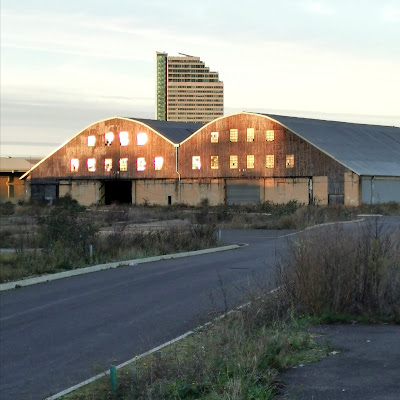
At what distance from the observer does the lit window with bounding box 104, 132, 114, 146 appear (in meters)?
79.6

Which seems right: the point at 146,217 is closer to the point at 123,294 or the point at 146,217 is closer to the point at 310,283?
the point at 123,294

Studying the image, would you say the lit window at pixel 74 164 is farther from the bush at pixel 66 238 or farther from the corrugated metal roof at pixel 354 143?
the bush at pixel 66 238

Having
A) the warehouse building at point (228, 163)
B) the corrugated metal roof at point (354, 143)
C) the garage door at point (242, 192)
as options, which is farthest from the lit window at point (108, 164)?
the corrugated metal roof at point (354, 143)

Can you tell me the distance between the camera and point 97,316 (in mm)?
14984

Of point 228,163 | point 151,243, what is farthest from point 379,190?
point 151,243

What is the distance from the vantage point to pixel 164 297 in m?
17.2

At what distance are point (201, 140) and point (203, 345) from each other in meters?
64.2

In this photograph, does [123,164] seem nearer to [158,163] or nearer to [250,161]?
[158,163]

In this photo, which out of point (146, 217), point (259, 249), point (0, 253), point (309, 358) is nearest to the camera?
point (309, 358)

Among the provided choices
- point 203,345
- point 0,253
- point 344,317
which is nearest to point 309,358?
point 203,345

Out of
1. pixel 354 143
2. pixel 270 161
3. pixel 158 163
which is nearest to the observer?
pixel 270 161

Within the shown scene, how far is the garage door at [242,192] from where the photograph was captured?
7112 centimetres

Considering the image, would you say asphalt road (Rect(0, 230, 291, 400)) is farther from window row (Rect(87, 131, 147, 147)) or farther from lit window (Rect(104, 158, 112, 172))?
lit window (Rect(104, 158, 112, 172))

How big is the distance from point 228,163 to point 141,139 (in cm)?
1034
